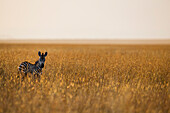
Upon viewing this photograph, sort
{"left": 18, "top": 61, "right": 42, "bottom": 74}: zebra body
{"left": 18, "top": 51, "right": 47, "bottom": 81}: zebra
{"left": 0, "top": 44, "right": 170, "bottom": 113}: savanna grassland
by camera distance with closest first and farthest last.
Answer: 1. {"left": 0, "top": 44, "right": 170, "bottom": 113}: savanna grassland
2. {"left": 18, "top": 51, "right": 47, "bottom": 81}: zebra
3. {"left": 18, "top": 61, "right": 42, "bottom": 74}: zebra body

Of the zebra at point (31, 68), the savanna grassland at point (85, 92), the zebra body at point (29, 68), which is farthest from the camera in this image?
the zebra body at point (29, 68)

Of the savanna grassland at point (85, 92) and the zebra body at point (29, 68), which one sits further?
the zebra body at point (29, 68)

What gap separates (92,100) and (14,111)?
1.94 m

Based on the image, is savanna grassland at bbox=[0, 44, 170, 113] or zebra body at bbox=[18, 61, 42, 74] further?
zebra body at bbox=[18, 61, 42, 74]

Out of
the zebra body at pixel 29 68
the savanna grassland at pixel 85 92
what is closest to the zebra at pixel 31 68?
the zebra body at pixel 29 68

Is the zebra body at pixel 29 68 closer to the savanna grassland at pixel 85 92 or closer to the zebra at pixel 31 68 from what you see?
the zebra at pixel 31 68

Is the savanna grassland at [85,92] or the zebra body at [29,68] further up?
the zebra body at [29,68]

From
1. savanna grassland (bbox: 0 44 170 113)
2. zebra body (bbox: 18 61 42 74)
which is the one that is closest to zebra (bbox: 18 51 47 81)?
zebra body (bbox: 18 61 42 74)

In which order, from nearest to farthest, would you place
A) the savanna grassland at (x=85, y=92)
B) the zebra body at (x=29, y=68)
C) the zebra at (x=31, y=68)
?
the savanna grassland at (x=85, y=92)
the zebra at (x=31, y=68)
the zebra body at (x=29, y=68)

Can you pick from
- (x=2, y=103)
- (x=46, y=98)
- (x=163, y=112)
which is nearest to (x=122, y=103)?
(x=163, y=112)

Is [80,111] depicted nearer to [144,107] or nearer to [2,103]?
[144,107]

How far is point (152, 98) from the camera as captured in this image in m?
3.99

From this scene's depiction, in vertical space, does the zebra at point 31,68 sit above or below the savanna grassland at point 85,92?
above

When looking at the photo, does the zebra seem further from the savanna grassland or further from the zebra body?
the savanna grassland
